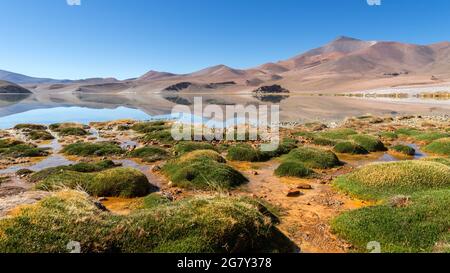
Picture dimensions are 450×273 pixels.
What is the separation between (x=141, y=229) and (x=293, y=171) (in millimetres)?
11666

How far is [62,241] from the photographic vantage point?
7.44m

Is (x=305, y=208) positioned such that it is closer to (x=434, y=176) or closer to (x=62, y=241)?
(x=434, y=176)

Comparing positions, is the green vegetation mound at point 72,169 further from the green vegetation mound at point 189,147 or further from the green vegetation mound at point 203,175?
the green vegetation mound at point 189,147

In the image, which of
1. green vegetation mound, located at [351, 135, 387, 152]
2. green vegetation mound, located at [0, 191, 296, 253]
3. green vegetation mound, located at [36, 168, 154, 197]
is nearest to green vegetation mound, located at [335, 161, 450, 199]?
green vegetation mound, located at [0, 191, 296, 253]

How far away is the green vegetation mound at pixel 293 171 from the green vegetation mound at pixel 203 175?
2296mm

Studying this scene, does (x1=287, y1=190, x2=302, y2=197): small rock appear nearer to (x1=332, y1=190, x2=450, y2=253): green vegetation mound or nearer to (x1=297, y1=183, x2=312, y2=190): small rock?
(x1=297, y1=183, x2=312, y2=190): small rock

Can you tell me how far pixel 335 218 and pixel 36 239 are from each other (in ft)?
29.4

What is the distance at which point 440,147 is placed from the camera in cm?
2427

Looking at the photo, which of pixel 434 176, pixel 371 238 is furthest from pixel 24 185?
pixel 434 176

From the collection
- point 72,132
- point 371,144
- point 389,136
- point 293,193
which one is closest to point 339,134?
point 389,136

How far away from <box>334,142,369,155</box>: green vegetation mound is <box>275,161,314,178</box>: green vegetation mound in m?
7.13

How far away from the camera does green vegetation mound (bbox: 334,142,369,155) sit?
24297 millimetres

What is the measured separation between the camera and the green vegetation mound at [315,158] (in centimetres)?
2014
